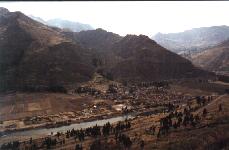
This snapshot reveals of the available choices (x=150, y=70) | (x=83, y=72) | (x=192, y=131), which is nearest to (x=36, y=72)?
(x=83, y=72)

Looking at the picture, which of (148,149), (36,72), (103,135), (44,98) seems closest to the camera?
(148,149)

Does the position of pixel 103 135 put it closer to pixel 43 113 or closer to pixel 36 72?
pixel 43 113

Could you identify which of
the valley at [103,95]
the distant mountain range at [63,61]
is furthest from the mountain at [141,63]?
the valley at [103,95]

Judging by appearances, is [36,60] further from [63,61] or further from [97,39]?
[97,39]

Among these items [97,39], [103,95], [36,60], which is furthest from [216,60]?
[36,60]

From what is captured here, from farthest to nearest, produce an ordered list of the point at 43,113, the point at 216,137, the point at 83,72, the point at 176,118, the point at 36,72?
the point at 83,72
the point at 36,72
the point at 43,113
the point at 176,118
the point at 216,137

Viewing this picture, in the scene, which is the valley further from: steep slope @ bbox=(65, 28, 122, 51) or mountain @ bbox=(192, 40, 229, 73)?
mountain @ bbox=(192, 40, 229, 73)

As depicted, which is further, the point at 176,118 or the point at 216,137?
the point at 176,118
